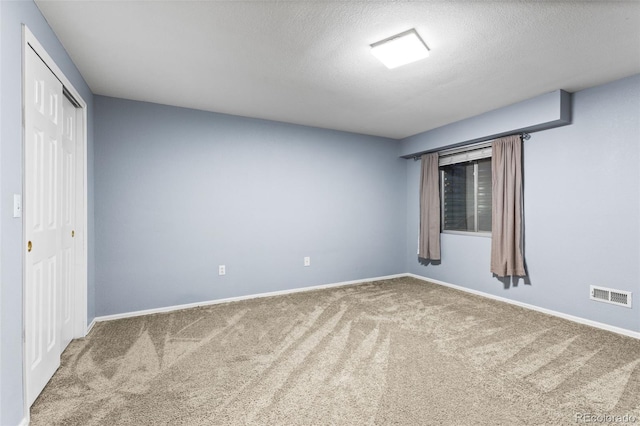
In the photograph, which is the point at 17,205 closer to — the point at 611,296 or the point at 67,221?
the point at 67,221

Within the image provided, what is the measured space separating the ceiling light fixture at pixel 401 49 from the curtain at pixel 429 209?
2.71 metres

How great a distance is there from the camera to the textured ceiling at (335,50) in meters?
1.92

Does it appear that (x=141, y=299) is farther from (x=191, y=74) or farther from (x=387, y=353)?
(x=387, y=353)

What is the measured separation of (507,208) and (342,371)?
2937 mm

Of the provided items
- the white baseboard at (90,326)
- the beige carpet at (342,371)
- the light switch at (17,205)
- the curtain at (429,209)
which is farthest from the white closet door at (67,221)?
the curtain at (429,209)

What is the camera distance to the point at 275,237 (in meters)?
4.22

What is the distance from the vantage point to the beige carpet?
5.70ft

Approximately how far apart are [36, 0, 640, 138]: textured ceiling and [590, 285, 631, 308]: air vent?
6.70ft

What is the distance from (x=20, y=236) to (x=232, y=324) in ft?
6.33

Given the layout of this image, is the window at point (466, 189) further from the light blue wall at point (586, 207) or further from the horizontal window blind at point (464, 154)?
the light blue wall at point (586, 207)

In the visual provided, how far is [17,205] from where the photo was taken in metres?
1.61

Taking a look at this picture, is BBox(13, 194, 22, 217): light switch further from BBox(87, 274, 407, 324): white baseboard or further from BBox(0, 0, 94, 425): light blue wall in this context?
BBox(87, 274, 407, 324): white baseboard

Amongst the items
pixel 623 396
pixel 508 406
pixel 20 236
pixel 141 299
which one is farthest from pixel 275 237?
pixel 623 396

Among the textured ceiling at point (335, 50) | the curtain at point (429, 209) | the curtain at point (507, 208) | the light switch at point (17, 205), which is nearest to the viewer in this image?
the light switch at point (17, 205)
